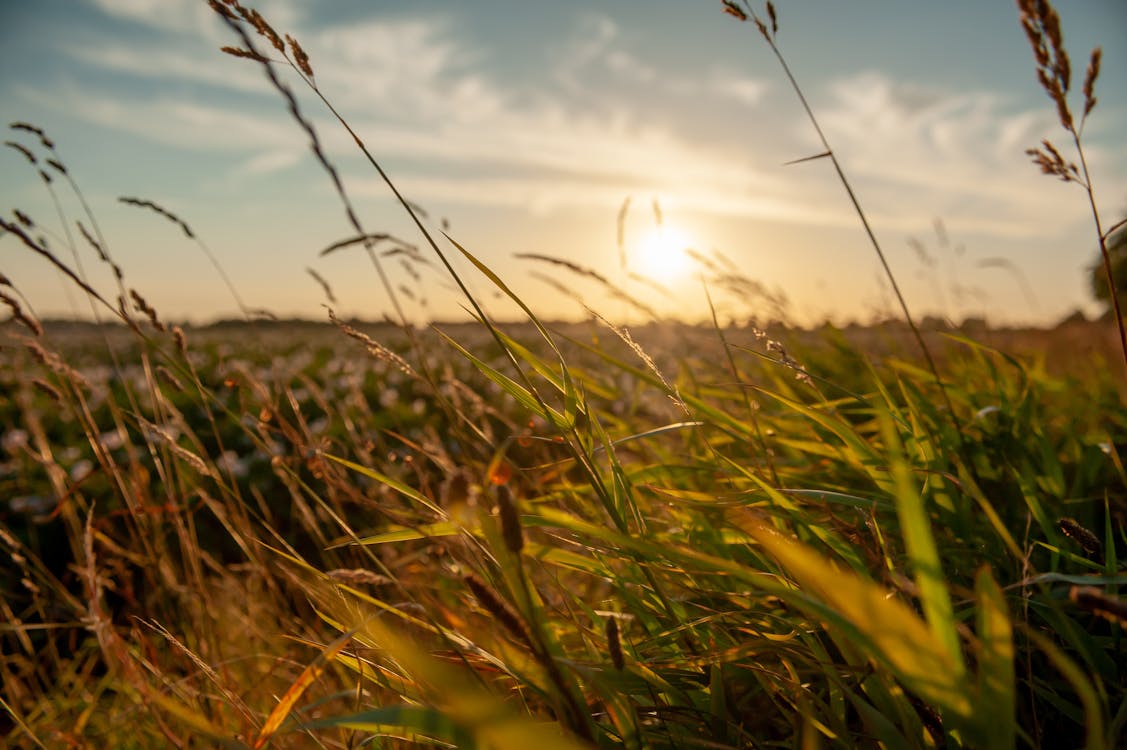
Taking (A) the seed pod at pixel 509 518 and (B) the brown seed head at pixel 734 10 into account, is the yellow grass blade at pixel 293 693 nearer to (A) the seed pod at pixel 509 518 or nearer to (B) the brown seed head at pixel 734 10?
(A) the seed pod at pixel 509 518

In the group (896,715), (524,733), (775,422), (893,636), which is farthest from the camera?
(775,422)

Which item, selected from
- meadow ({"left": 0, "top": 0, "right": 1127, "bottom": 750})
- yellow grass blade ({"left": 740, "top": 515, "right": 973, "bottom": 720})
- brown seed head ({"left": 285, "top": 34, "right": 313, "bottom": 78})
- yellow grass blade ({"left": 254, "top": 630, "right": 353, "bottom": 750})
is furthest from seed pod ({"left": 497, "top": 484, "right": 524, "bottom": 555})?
brown seed head ({"left": 285, "top": 34, "right": 313, "bottom": 78})

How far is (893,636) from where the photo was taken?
0.60 m

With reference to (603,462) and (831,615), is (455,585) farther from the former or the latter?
(831,615)

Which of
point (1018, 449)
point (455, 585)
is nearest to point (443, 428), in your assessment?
point (455, 585)

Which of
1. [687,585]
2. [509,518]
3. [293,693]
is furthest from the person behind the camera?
[687,585]

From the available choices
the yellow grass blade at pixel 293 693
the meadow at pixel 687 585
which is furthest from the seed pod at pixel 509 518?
the yellow grass blade at pixel 293 693

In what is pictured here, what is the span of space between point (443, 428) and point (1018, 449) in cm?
436

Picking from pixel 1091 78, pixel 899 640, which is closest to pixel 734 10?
pixel 1091 78

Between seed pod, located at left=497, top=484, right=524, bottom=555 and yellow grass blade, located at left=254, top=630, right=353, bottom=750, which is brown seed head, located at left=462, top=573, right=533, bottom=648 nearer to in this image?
seed pod, located at left=497, top=484, right=524, bottom=555

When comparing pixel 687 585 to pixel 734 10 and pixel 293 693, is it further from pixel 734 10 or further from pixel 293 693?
pixel 734 10

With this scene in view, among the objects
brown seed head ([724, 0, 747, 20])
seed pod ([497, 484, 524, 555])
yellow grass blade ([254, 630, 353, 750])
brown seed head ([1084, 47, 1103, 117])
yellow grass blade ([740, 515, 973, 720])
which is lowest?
yellow grass blade ([254, 630, 353, 750])

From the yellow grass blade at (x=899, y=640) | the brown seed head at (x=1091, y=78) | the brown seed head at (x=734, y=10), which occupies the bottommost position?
the yellow grass blade at (x=899, y=640)

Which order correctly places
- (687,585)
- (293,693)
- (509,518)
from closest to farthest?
1. (509,518)
2. (293,693)
3. (687,585)
